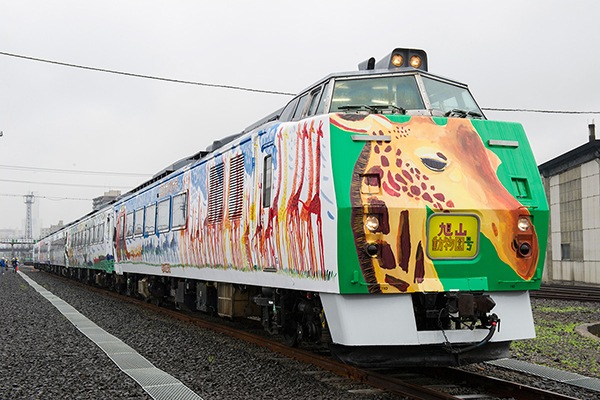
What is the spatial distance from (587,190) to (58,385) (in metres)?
27.2

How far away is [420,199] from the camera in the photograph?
5.61 meters

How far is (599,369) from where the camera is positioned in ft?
23.5

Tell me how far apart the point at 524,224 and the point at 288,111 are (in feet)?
12.2

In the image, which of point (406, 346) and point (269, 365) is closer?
point (406, 346)

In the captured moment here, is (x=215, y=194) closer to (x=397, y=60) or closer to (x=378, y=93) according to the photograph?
(x=378, y=93)

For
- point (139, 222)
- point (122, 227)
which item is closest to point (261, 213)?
point (139, 222)

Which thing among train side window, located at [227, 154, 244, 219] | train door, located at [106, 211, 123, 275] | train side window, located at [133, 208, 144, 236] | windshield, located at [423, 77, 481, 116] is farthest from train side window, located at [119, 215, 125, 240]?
windshield, located at [423, 77, 481, 116]

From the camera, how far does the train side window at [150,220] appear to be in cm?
1391

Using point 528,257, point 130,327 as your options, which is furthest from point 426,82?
point 130,327

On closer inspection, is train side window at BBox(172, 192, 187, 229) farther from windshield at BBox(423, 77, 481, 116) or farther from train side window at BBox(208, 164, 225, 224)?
windshield at BBox(423, 77, 481, 116)

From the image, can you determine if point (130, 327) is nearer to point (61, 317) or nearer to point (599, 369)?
point (61, 317)

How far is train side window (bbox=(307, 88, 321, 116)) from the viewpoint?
7068 millimetres

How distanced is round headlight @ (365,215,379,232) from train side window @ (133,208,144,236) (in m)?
10.8

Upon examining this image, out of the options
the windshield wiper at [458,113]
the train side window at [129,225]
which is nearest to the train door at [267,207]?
the windshield wiper at [458,113]
